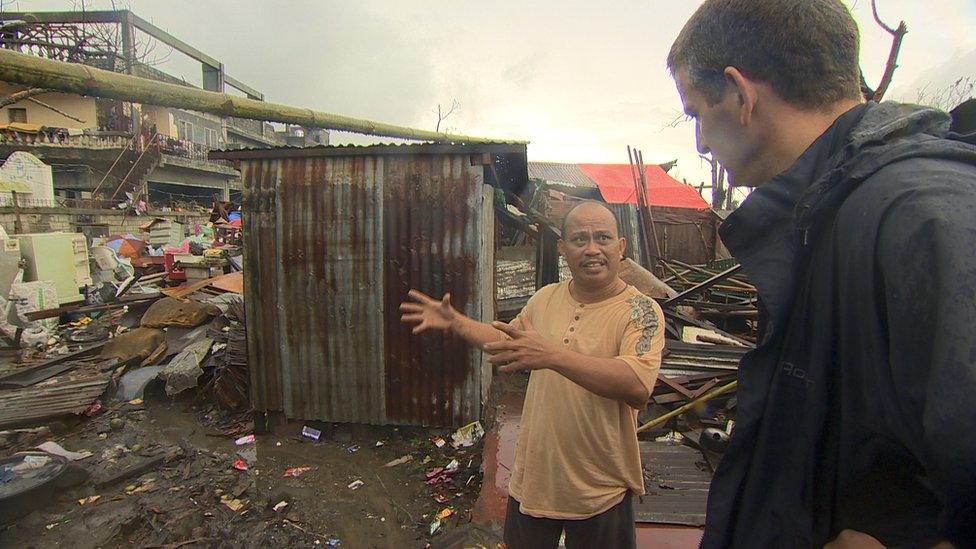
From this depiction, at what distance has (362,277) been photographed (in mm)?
5727

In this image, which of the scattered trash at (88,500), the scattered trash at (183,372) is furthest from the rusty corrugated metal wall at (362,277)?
the scattered trash at (88,500)

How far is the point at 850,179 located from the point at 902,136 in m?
0.12

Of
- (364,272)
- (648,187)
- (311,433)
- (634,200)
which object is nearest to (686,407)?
(364,272)

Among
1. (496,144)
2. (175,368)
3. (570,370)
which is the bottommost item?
(175,368)

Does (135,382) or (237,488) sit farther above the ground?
(135,382)

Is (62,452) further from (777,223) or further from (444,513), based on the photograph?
(777,223)

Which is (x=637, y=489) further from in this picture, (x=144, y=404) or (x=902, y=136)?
(x=144, y=404)

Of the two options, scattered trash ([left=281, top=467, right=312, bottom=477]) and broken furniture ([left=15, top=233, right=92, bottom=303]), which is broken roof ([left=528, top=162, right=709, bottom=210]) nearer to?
scattered trash ([left=281, top=467, right=312, bottom=477])

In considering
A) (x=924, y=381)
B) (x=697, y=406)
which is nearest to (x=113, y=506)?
(x=697, y=406)

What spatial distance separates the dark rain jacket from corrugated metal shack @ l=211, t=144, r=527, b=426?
4590 mm

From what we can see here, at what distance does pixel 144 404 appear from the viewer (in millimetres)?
7191

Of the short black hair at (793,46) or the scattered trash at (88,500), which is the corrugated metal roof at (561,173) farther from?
the short black hair at (793,46)

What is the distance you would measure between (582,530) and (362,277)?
170 inches

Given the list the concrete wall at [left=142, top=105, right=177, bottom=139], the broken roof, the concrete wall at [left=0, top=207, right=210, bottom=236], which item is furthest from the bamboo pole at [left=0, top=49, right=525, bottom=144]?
the concrete wall at [left=142, top=105, right=177, bottom=139]
